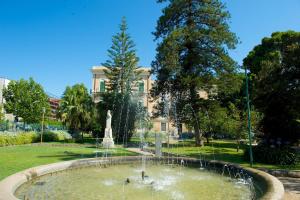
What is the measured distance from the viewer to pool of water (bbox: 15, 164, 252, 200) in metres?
7.51

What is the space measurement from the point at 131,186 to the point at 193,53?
2196cm

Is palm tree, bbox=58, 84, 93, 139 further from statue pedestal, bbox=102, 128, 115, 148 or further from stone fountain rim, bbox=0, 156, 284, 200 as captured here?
stone fountain rim, bbox=0, 156, 284, 200

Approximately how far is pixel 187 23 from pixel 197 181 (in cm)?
2272

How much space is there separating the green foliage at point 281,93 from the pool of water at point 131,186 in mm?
6511

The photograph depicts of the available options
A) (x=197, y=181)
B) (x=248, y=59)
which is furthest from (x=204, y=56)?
(x=197, y=181)

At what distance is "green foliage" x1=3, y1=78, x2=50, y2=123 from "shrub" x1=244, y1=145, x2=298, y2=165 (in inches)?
1776

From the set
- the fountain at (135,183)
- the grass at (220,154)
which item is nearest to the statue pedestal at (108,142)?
the grass at (220,154)

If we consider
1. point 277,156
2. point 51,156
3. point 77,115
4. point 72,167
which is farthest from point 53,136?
point 277,156

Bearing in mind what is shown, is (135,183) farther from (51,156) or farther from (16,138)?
(16,138)

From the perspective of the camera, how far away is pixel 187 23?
29672 mm

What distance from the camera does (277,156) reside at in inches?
563

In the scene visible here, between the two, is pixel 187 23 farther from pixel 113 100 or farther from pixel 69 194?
pixel 69 194

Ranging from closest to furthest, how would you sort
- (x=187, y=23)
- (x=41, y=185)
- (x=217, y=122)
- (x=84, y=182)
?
1. (x=41, y=185)
2. (x=84, y=182)
3. (x=217, y=122)
4. (x=187, y=23)

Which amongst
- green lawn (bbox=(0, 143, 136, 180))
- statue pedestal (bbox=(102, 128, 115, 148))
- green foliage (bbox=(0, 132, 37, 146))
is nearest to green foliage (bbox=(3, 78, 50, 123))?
green foliage (bbox=(0, 132, 37, 146))
